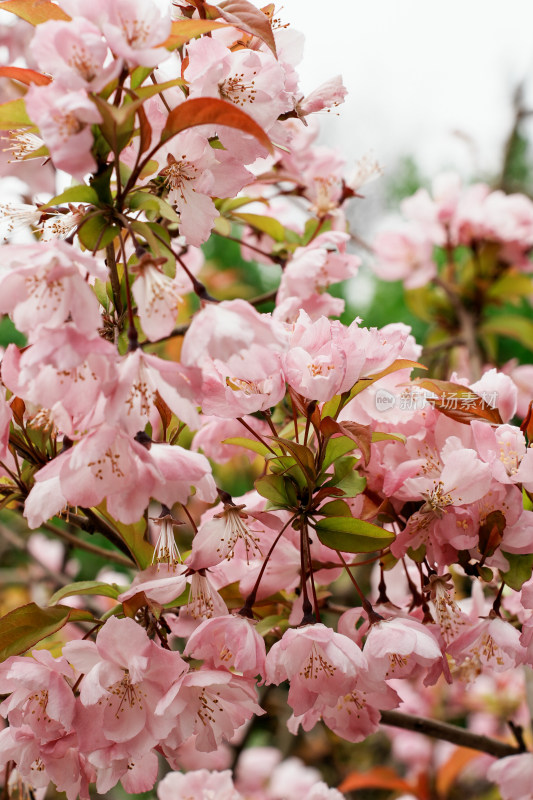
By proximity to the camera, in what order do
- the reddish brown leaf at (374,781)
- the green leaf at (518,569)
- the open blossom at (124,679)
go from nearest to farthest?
the open blossom at (124,679)
the green leaf at (518,569)
the reddish brown leaf at (374,781)

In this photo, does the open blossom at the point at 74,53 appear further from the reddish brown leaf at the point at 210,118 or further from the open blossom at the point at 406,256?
the open blossom at the point at 406,256

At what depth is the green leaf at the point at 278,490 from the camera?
0.67m

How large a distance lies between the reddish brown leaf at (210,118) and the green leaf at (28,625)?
1.37 feet

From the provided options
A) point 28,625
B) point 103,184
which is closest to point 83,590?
point 28,625

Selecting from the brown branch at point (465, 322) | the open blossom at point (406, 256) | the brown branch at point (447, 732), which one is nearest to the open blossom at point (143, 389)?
the brown branch at point (447, 732)

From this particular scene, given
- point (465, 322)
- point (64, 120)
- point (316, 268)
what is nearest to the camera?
point (64, 120)

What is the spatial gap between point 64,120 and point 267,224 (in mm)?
622

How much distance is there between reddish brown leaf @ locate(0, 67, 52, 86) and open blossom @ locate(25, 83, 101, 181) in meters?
0.10

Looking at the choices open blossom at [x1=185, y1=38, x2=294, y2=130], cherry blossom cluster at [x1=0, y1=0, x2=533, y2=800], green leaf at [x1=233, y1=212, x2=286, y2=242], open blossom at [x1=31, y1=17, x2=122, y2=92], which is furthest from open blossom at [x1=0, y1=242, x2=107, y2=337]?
green leaf at [x1=233, y1=212, x2=286, y2=242]

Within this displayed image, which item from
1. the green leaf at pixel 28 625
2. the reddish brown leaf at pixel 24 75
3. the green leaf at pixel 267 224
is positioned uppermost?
the reddish brown leaf at pixel 24 75

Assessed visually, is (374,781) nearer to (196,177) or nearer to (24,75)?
(196,177)

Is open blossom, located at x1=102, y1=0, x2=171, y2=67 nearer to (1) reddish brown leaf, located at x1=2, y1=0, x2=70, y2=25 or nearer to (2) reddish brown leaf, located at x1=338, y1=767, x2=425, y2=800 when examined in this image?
(1) reddish brown leaf, located at x1=2, y1=0, x2=70, y2=25

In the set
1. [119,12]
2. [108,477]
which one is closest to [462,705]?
[108,477]

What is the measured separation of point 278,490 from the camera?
2.21 feet
